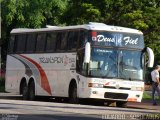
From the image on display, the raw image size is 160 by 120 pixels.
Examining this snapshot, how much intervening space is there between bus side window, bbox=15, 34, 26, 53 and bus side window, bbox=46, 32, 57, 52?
2517 mm

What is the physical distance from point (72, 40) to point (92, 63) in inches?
81.8

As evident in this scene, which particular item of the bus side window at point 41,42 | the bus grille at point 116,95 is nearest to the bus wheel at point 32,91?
the bus side window at point 41,42

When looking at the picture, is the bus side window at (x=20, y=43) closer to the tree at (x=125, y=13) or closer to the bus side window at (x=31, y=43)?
the bus side window at (x=31, y=43)

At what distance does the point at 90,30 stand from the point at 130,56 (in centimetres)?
216

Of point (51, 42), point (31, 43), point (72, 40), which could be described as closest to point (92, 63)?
point (72, 40)

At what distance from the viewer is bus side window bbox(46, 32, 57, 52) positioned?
2936 cm

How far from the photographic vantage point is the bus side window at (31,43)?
3112 cm

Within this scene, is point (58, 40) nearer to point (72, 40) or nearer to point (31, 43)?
point (72, 40)

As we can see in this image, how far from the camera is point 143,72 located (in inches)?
1057

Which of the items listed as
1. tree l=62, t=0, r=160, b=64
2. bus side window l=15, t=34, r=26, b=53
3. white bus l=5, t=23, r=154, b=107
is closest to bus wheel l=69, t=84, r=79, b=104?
white bus l=5, t=23, r=154, b=107

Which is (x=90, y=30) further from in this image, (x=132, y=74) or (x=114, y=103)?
(x=114, y=103)

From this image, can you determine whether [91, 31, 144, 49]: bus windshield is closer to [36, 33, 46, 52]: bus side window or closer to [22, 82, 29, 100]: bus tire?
[36, 33, 46, 52]: bus side window

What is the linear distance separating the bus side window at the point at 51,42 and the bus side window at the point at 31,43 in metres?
1.34

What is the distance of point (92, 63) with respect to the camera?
26219 mm
